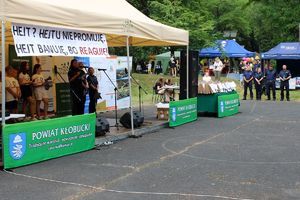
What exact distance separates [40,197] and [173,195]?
177cm

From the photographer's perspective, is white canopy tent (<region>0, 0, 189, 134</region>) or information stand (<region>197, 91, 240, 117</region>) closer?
white canopy tent (<region>0, 0, 189, 134</region>)

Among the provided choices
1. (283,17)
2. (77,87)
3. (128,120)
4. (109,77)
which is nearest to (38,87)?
(77,87)

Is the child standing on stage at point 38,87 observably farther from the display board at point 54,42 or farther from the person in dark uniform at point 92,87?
the display board at point 54,42

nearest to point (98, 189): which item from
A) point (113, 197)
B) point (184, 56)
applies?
point (113, 197)

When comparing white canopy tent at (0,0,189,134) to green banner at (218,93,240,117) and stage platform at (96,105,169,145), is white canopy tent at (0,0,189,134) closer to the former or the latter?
stage platform at (96,105,169,145)

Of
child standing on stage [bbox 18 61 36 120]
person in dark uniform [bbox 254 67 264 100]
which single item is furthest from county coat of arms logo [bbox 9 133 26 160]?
person in dark uniform [bbox 254 67 264 100]

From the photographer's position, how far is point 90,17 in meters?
10.1

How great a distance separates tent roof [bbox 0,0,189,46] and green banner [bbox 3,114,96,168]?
1.86 metres

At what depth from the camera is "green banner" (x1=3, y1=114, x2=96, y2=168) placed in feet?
26.1

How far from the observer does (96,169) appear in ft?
26.2

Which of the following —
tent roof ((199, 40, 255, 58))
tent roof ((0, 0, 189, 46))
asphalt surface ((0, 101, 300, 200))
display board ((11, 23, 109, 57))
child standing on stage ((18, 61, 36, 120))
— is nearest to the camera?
asphalt surface ((0, 101, 300, 200))

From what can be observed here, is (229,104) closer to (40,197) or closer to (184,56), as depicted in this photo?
(184,56)

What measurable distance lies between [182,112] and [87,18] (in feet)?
17.2

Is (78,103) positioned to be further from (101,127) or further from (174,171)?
(174,171)
